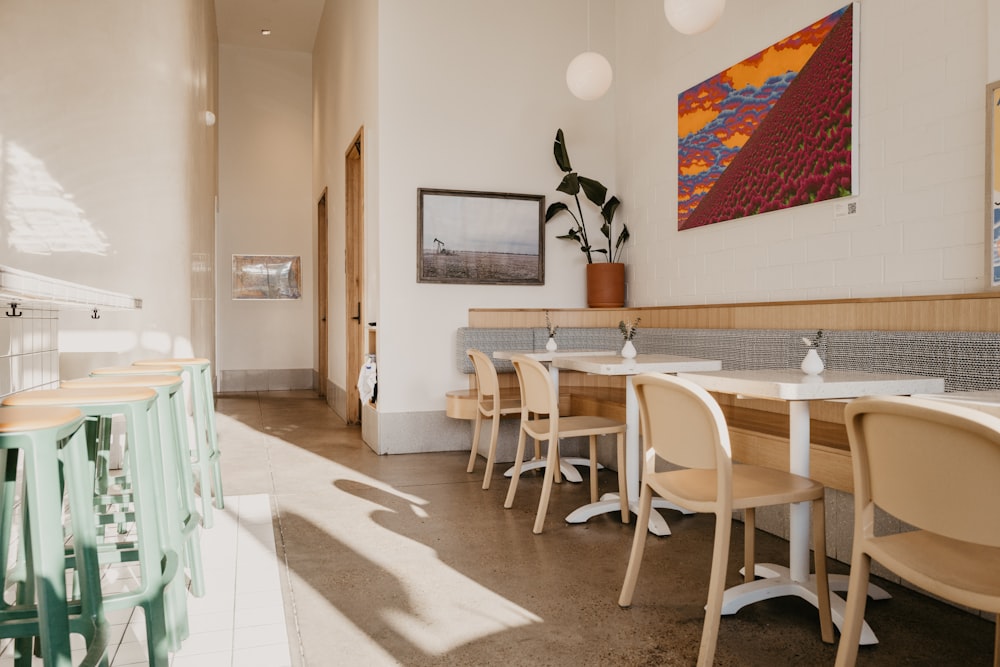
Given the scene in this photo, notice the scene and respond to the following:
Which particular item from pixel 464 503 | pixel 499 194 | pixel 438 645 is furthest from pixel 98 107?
pixel 438 645

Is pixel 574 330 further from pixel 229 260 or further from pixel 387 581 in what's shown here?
pixel 229 260

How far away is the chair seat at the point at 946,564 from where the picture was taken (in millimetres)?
1393

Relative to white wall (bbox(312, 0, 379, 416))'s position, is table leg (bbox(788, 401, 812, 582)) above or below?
below

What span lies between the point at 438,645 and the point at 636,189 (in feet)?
14.0

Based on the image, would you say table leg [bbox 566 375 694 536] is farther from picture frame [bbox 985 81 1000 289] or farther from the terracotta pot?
the terracotta pot

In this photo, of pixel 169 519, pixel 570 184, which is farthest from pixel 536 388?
pixel 570 184

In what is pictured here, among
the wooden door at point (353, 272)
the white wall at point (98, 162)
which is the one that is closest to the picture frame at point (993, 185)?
the wooden door at point (353, 272)

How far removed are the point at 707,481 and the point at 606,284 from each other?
10.9 feet

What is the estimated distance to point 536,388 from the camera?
349 centimetres

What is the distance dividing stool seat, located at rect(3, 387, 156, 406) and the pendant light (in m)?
3.45

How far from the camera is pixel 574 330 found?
17.8ft

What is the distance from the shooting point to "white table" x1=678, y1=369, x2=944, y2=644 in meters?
2.25

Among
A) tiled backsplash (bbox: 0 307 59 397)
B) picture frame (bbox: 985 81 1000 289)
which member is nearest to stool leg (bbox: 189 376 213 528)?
tiled backsplash (bbox: 0 307 59 397)

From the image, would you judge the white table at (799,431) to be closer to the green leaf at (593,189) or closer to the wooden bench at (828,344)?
the wooden bench at (828,344)
